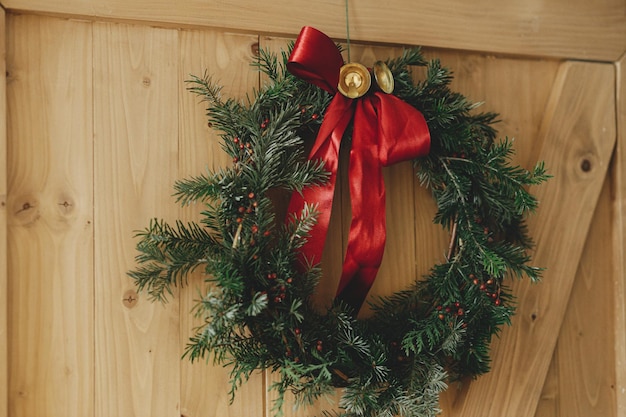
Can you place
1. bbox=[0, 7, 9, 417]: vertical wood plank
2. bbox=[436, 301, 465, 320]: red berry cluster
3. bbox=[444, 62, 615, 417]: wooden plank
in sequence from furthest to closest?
1. bbox=[444, 62, 615, 417]: wooden plank
2. bbox=[436, 301, 465, 320]: red berry cluster
3. bbox=[0, 7, 9, 417]: vertical wood plank

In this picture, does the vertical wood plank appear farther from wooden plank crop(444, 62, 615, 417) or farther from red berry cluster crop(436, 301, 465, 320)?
wooden plank crop(444, 62, 615, 417)

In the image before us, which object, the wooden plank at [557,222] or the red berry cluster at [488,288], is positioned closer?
the red berry cluster at [488,288]

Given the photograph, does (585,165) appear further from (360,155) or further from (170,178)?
(170,178)

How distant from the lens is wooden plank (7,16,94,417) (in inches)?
43.9

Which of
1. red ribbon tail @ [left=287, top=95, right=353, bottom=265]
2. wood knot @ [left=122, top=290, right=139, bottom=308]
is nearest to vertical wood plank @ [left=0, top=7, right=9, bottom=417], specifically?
wood knot @ [left=122, top=290, right=139, bottom=308]

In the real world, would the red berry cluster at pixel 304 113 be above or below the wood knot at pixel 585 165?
above

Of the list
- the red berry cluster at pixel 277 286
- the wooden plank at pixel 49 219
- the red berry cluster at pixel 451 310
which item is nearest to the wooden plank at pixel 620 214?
the red berry cluster at pixel 451 310

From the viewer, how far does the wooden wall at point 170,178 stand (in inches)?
44.4

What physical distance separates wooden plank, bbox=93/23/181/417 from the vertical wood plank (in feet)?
0.50

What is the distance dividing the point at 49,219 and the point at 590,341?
1.25 meters

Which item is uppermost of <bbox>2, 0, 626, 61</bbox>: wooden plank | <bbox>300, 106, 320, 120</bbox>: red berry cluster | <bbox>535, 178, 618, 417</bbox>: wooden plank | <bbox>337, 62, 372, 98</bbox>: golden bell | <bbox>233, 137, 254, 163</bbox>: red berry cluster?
<bbox>2, 0, 626, 61</bbox>: wooden plank

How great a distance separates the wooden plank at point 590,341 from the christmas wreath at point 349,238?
12.2 inches

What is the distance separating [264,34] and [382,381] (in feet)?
2.41

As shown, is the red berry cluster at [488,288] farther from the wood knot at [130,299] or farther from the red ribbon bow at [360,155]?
the wood knot at [130,299]
